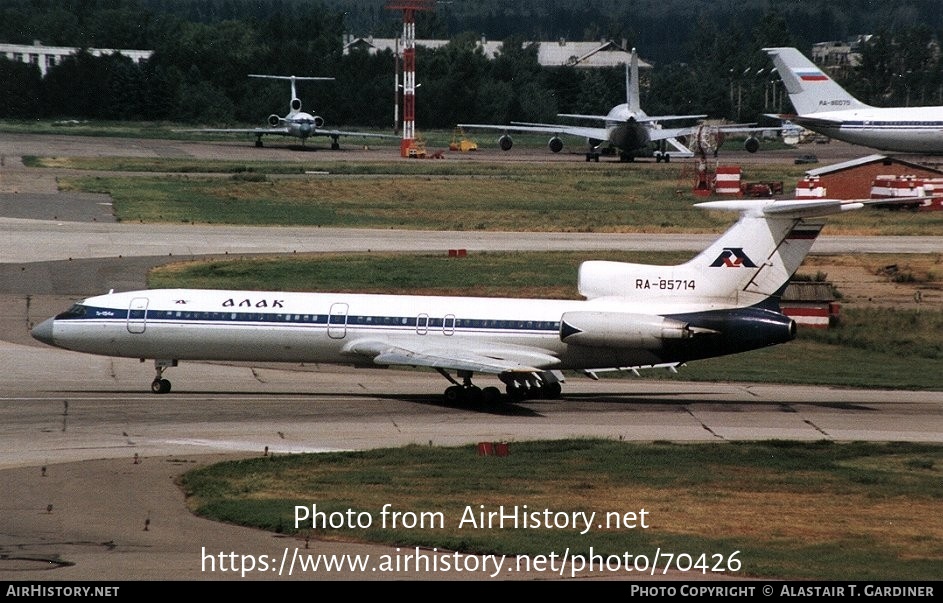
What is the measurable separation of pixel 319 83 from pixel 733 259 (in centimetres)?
11948

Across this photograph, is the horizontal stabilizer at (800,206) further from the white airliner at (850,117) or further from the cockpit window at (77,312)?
the white airliner at (850,117)

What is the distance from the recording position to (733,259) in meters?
40.0

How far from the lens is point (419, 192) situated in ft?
303

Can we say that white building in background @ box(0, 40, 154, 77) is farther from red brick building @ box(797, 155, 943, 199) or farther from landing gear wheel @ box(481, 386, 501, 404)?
landing gear wheel @ box(481, 386, 501, 404)

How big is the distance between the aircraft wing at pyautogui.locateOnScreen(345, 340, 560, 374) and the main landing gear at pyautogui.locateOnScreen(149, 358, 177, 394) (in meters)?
5.26

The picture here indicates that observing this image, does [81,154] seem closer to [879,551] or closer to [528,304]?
[528,304]

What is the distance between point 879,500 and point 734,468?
3668mm

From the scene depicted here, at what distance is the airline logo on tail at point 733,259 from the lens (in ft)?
131

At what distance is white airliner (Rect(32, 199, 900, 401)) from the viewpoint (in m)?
39.7

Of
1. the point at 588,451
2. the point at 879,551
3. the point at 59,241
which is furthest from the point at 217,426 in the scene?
the point at 59,241

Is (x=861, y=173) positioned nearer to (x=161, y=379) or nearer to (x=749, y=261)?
(x=749, y=261)

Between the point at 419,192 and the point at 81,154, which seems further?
the point at 81,154

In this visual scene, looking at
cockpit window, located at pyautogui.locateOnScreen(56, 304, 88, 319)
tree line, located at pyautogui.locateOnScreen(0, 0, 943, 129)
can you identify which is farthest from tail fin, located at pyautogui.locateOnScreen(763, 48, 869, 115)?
cockpit window, located at pyautogui.locateOnScreen(56, 304, 88, 319)

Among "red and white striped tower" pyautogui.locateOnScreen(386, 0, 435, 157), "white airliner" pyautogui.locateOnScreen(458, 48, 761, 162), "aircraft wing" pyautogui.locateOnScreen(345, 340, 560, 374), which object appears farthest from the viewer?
"white airliner" pyautogui.locateOnScreen(458, 48, 761, 162)
